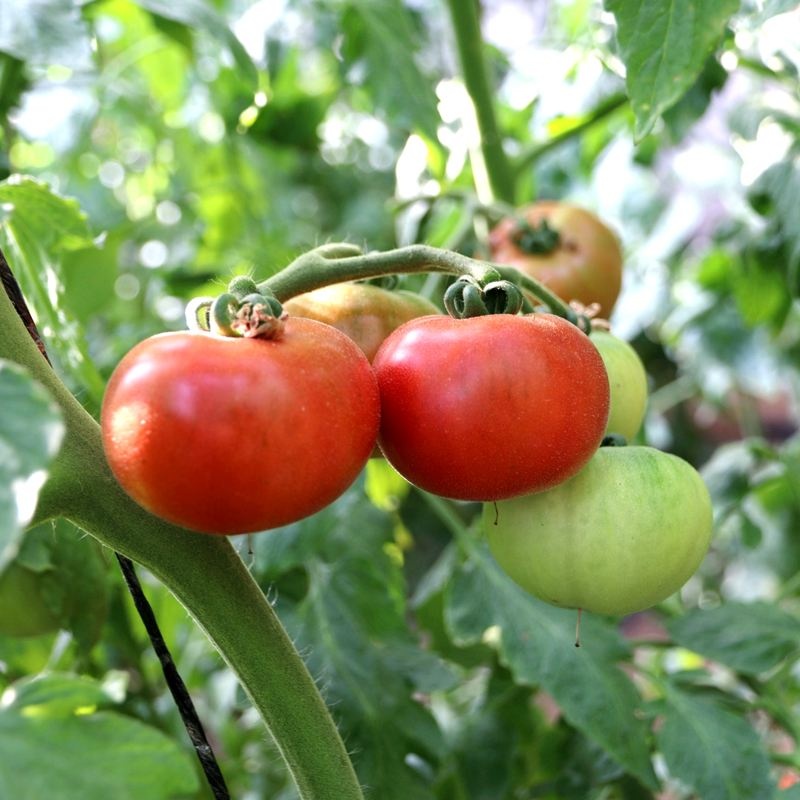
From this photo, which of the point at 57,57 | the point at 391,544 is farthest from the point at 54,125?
the point at 391,544

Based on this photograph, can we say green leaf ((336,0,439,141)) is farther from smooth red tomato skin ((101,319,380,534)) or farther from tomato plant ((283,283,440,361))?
smooth red tomato skin ((101,319,380,534))

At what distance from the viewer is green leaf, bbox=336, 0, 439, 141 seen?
994 mm

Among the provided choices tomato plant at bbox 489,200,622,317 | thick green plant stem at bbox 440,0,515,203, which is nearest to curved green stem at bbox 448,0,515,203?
thick green plant stem at bbox 440,0,515,203

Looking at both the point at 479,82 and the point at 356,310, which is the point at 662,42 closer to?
the point at 356,310

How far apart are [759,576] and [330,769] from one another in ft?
4.17

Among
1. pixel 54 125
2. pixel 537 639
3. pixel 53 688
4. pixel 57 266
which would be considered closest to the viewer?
pixel 53 688

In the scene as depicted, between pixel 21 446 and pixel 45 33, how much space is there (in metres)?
0.53

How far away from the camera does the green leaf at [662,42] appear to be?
1.97 ft

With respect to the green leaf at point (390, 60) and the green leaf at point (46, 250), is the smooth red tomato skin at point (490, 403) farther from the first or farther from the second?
the green leaf at point (390, 60)

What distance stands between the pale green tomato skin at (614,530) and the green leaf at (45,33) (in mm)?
479

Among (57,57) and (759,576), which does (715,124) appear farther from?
(57,57)

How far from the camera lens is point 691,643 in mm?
900

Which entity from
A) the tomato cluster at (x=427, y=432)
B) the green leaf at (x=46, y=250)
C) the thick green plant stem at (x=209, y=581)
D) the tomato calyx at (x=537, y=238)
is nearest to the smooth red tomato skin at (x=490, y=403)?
the tomato cluster at (x=427, y=432)

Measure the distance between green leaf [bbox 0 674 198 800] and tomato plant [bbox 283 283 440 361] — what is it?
25 centimetres
